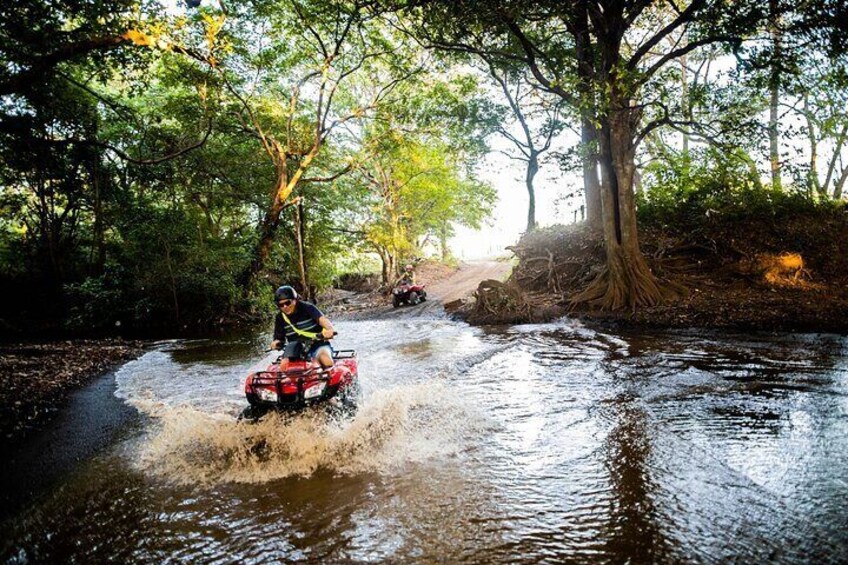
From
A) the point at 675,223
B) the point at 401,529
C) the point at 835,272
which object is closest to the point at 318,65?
the point at 675,223

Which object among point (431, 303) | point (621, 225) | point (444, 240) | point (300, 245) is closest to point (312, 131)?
point (300, 245)

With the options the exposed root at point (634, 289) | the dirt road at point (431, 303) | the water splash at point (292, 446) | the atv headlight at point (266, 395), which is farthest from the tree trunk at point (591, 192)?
the atv headlight at point (266, 395)

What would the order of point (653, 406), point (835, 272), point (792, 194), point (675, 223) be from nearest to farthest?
point (653, 406)
point (835, 272)
point (792, 194)
point (675, 223)

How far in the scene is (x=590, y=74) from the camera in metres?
12.1

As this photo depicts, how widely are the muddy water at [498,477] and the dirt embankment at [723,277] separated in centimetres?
273

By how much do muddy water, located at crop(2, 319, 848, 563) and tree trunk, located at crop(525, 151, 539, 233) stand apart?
14.1 m

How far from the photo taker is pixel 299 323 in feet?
19.6

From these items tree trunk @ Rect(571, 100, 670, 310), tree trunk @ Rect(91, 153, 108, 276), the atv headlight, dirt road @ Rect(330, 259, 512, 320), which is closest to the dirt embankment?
→ tree trunk @ Rect(571, 100, 670, 310)

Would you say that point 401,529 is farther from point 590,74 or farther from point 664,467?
point 590,74

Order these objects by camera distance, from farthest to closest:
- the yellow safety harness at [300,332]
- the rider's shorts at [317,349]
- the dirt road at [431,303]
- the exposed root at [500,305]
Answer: the dirt road at [431,303] < the exposed root at [500,305] < the rider's shorts at [317,349] < the yellow safety harness at [300,332]

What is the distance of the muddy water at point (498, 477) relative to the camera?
3.27 m

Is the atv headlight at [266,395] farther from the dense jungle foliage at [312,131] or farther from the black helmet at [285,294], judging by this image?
the dense jungle foliage at [312,131]

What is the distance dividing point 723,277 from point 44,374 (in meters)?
18.0

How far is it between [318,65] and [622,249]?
1369cm
